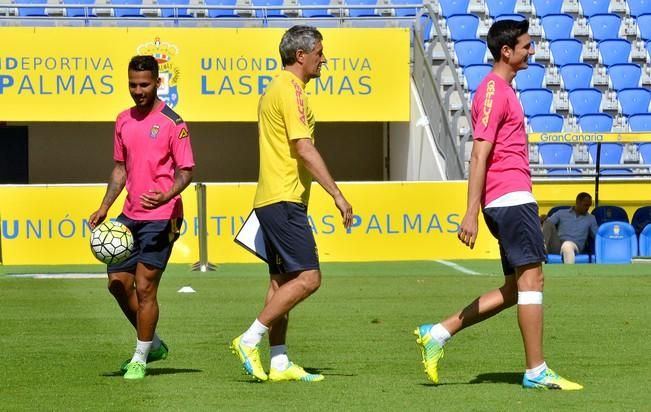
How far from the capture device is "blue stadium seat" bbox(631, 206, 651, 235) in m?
22.9

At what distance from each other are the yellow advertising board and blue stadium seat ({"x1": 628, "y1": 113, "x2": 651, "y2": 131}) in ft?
16.6

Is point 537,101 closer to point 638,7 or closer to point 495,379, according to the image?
point 638,7

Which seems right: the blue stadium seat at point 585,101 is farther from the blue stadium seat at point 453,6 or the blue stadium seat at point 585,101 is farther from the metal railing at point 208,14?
the metal railing at point 208,14

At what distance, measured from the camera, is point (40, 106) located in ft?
79.4

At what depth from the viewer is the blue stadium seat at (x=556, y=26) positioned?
94.4ft

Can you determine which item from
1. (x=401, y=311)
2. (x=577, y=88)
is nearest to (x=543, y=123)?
(x=577, y=88)

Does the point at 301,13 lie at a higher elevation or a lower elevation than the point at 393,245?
higher

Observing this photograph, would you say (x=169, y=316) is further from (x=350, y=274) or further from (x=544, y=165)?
(x=544, y=165)

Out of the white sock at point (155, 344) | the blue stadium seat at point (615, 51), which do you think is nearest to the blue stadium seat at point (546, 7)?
the blue stadium seat at point (615, 51)

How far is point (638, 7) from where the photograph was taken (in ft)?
98.6

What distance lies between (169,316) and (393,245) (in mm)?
9405

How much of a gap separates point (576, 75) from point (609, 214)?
221 inches

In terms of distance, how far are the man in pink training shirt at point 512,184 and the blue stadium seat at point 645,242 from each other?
1507cm

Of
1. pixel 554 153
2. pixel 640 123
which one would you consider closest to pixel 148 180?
pixel 554 153
